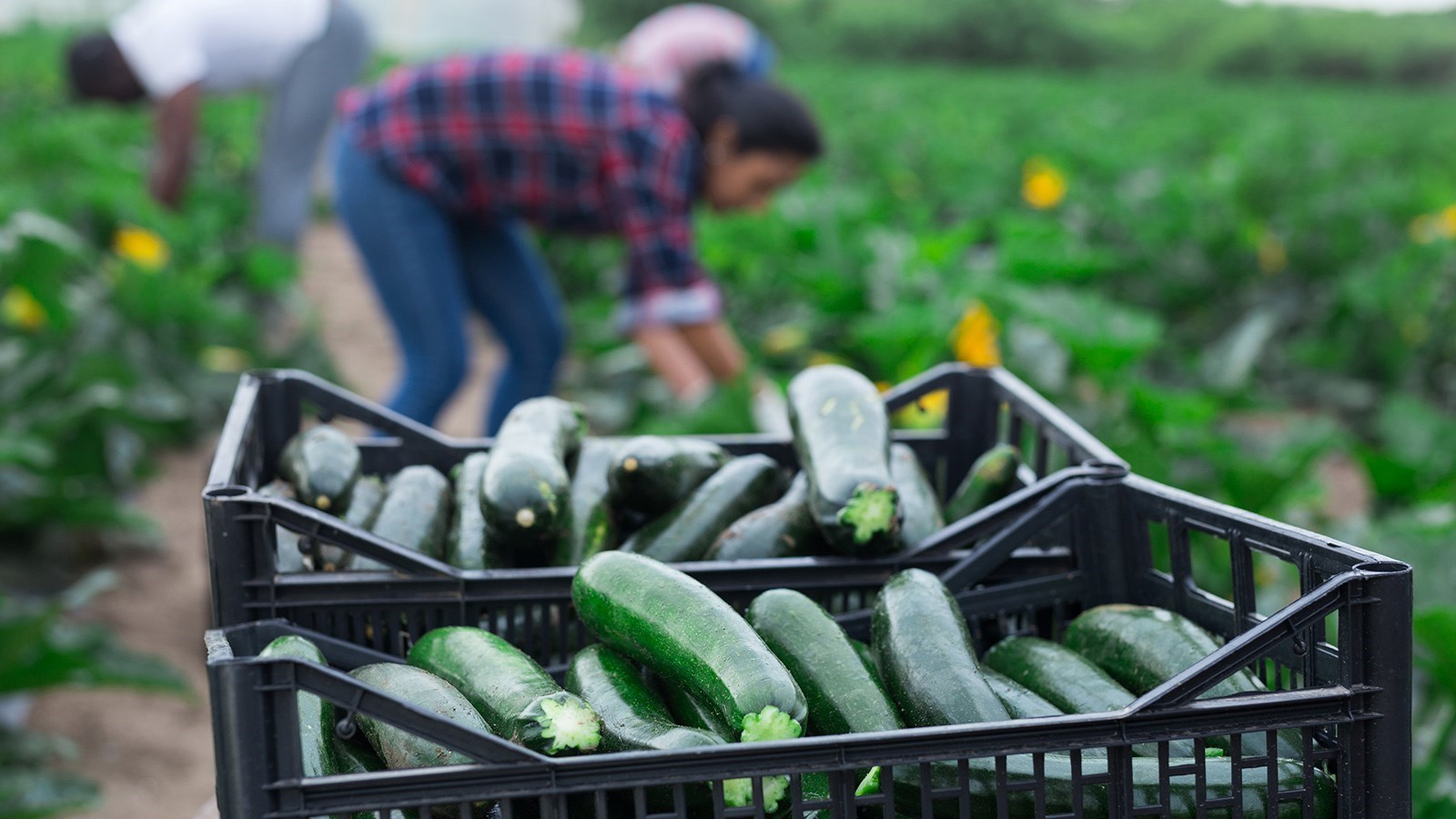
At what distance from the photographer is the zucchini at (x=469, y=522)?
72.6 inches

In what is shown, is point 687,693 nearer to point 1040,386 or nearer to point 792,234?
point 1040,386

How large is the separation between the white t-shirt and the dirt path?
88.1 inches

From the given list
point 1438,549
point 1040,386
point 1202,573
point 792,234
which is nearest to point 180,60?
point 792,234

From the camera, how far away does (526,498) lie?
1.82 m

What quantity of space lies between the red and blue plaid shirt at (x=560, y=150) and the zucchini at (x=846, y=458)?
203 centimetres

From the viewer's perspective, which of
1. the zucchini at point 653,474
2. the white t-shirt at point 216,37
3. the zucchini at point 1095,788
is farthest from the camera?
the white t-shirt at point 216,37

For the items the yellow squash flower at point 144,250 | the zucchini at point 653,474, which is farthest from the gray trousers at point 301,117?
the zucchini at point 653,474

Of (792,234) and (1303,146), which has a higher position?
(1303,146)

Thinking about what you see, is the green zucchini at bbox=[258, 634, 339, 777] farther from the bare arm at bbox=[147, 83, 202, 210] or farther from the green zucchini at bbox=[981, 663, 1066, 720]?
the bare arm at bbox=[147, 83, 202, 210]

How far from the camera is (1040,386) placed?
3.89 metres

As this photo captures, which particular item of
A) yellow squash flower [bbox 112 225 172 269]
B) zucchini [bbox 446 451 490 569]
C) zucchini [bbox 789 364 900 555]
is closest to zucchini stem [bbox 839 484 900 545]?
zucchini [bbox 789 364 900 555]

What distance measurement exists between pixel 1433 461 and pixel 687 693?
3.44 m

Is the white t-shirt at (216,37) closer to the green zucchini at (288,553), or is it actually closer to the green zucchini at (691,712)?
the green zucchini at (288,553)

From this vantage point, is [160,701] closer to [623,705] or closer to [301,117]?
[623,705]
